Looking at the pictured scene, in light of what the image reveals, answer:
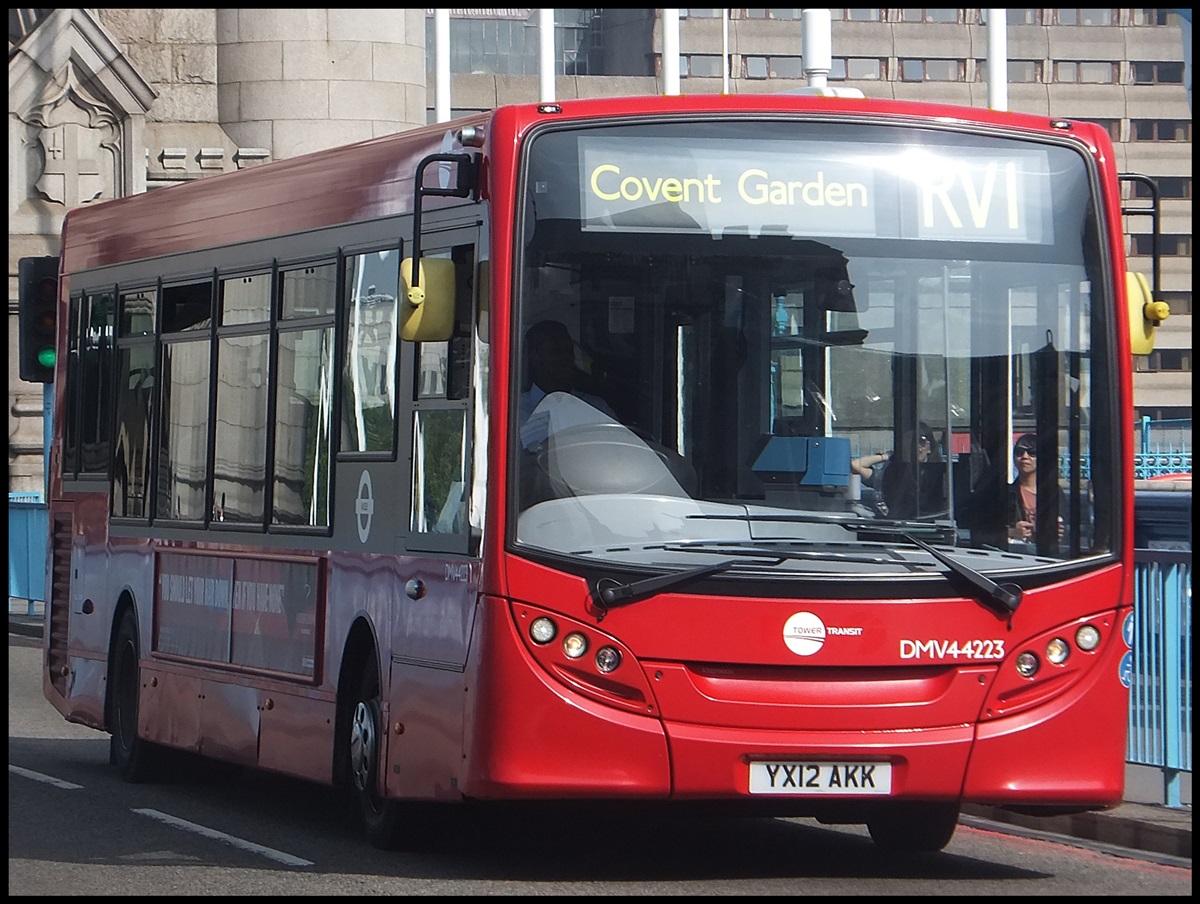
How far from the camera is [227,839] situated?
10461 mm

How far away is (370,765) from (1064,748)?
283cm

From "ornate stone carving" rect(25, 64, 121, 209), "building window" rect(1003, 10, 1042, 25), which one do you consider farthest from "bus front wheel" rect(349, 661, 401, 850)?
"building window" rect(1003, 10, 1042, 25)

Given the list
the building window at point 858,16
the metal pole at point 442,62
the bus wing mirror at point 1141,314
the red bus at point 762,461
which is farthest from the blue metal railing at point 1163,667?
the building window at point 858,16

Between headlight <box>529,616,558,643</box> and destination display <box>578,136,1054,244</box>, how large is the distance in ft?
4.67

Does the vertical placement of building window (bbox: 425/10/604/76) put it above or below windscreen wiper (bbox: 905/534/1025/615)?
above

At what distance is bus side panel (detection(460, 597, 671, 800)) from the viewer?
337 inches

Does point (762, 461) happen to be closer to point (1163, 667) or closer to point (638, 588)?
point (638, 588)

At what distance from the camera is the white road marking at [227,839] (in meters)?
9.60

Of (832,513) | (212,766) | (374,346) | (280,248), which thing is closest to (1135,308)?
(832,513)

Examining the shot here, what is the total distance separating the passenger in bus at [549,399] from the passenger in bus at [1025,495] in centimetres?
150

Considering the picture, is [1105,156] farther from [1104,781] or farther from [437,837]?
[437,837]

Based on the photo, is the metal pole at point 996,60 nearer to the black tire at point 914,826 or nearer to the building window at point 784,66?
the black tire at point 914,826

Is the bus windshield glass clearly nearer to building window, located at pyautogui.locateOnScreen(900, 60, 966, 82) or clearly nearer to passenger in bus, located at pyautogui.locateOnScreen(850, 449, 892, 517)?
passenger in bus, located at pyautogui.locateOnScreen(850, 449, 892, 517)

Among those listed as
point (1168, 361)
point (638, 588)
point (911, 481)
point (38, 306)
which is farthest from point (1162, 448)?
point (1168, 361)
